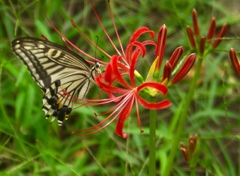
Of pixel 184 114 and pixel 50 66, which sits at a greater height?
pixel 50 66

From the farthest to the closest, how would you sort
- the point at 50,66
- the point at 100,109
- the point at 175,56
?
the point at 100,109, the point at 50,66, the point at 175,56

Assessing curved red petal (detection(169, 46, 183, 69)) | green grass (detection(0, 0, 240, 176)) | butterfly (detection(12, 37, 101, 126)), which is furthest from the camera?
green grass (detection(0, 0, 240, 176))

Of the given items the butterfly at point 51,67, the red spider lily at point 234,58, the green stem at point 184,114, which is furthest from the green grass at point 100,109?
the red spider lily at point 234,58

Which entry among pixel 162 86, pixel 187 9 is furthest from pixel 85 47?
pixel 162 86

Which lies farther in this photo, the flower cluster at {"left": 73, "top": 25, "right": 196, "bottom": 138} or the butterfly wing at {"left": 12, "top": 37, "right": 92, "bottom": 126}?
the butterfly wing at {"left": 12, "top": 37, "right": 92, "bottom": 126}

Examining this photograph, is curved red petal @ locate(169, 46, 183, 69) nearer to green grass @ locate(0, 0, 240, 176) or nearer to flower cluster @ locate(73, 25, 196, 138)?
flower cluster @ locate(73, 25, 196, 138)

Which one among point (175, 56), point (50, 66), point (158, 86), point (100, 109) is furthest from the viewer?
point (100, 109)

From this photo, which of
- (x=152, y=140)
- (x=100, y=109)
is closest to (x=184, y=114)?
(x=152, y=140)

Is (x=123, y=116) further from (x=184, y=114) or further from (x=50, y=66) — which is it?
(x=50, y=66)

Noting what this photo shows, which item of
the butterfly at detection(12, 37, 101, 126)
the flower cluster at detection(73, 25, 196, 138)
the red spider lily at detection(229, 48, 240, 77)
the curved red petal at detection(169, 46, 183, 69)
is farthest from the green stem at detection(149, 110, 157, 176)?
the butterfly at detection(12, 37, 101, 126)

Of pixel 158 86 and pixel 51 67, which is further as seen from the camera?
pixel 51 67
